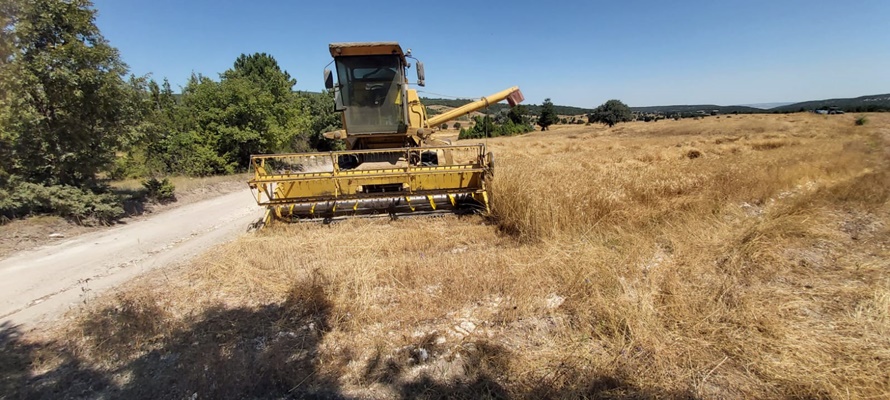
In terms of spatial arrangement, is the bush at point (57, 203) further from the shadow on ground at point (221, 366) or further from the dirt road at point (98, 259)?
the shadow on ground at point (221, 366)

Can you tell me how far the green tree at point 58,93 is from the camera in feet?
20.0

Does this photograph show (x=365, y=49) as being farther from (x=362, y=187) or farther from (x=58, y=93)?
(x=58, y=93)

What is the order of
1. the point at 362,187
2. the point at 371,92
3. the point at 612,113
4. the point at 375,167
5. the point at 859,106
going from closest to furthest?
1. the point at 362,187
2. the point at 375,167
3. the point at 371,92
4. the point at 612,113
5. the point at 859,106

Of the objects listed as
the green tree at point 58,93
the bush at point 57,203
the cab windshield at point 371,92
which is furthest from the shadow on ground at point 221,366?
the cab windshield at point 371,92

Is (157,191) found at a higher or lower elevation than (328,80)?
lower

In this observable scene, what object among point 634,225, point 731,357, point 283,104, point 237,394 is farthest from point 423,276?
point 283,104

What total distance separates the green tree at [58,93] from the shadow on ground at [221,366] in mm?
5379

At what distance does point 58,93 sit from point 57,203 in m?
2.09

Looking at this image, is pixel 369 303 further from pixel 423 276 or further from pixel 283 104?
pixel 283 104

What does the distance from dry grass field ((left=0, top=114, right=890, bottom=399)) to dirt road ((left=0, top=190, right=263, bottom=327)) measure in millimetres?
582

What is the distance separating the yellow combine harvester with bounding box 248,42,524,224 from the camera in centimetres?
630

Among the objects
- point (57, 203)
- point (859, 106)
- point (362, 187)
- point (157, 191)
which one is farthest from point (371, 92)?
point (859, 106)

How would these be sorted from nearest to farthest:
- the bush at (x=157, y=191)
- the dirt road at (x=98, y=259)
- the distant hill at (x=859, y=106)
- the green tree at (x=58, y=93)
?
the dirt road at (x=98, y=259), the green tree at (x=58, y=93), the bush at (x=157, y=191), the distant hill at (x=859, y=106)

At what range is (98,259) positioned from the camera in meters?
5.18
